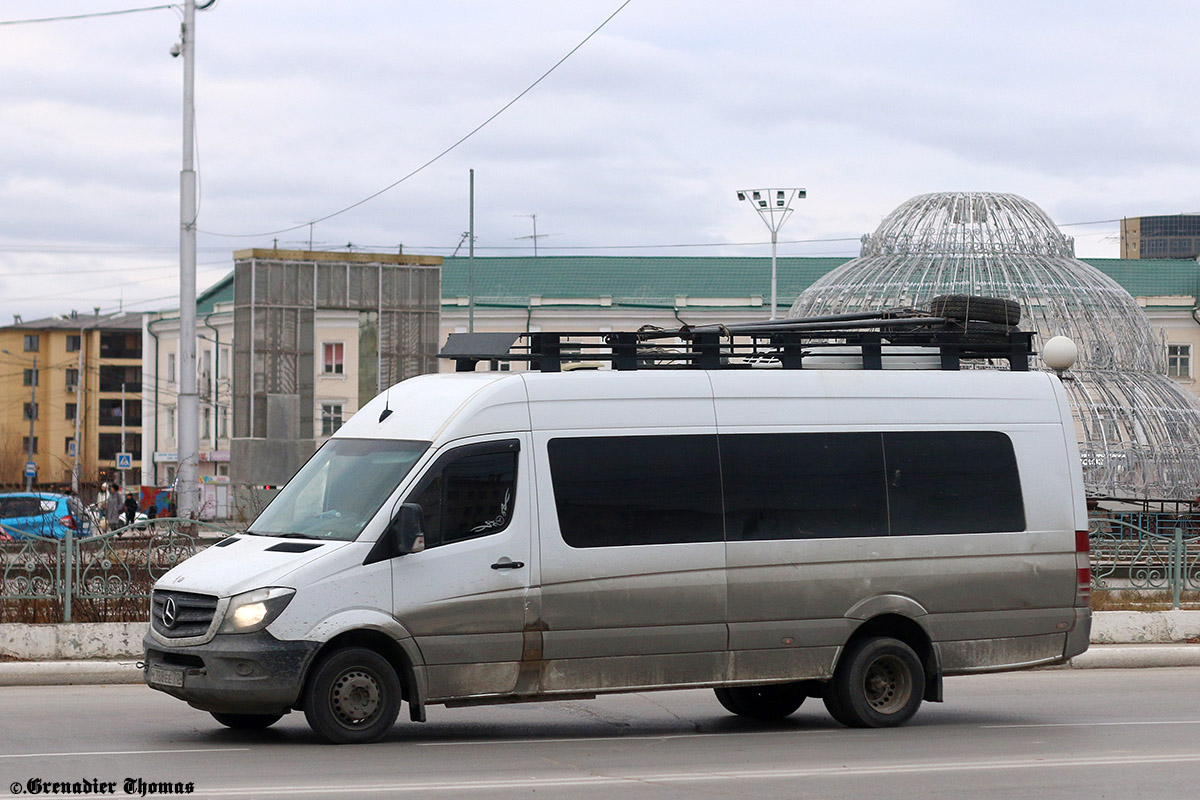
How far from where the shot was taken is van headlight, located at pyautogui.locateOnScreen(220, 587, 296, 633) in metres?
9.48

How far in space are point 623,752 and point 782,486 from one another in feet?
7.43

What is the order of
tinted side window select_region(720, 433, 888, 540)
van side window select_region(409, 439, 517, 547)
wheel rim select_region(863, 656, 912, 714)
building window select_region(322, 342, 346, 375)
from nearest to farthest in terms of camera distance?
van side window select_region(409, 439, 517, 547) → tinted side window select_region(720, 433, 888, 540) → wheel rim select_region(863, 656, 912, 714) → building window select_region(322, 342, 346, 375)

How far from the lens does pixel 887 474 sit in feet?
36.9

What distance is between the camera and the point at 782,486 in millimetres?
10953

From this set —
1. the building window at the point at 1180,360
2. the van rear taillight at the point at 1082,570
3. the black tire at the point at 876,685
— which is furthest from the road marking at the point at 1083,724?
the building window at the point at 1180,360

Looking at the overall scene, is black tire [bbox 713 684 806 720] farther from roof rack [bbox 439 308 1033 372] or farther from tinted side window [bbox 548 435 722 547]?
roof rack [bbox 439 308 1033 372]

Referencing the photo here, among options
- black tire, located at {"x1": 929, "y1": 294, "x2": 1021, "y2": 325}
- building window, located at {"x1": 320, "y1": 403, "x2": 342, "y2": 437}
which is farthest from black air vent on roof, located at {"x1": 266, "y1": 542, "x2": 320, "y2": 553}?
building window, located at {"x1": 320, "y1": 403, "x2": 342, "y2": 437}

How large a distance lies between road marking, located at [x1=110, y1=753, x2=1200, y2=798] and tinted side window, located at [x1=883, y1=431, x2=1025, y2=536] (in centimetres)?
212

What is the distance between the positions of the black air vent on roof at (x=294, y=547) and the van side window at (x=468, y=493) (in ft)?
2.27

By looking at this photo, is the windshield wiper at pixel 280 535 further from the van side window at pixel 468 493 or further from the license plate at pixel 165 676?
the license plate at pixel 165 676

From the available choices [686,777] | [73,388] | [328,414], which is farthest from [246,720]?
[73,388]

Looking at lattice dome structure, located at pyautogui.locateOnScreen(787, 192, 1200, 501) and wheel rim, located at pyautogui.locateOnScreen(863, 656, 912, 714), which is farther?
lattice dome structure, located at pyautogui.locateOnScreen(787, 192, 1200, 501)

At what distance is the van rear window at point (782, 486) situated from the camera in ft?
34.3

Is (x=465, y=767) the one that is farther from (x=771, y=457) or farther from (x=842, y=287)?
(x=842, y=287)
